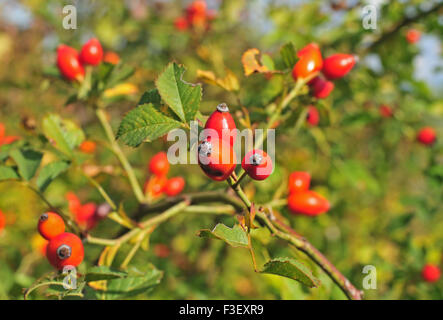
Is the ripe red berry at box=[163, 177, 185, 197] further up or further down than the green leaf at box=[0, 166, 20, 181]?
further up

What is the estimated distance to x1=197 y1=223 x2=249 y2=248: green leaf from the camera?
2.95 feet

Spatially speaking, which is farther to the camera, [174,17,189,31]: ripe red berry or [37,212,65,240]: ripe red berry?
[174,17,189,31]: ripe red berry

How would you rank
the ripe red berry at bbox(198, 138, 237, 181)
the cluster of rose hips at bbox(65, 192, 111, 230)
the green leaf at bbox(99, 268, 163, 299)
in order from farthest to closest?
the cluster of rose hips at bbox(65, 192, 111, 230) < the green leaf at bbox(99, 268, 163, 299) < the ripe red berry at bbox(198, 138, 237, 181)

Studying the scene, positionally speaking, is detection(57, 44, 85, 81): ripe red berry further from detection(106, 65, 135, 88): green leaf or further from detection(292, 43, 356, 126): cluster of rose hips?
detection(292, 43, 356, 126): cluster of rose hips

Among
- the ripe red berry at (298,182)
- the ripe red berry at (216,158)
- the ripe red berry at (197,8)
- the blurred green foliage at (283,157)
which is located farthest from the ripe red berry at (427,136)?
the ripe red berry at (216,158)

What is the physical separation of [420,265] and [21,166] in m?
2.46

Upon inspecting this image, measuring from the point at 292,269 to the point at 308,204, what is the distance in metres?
0.51

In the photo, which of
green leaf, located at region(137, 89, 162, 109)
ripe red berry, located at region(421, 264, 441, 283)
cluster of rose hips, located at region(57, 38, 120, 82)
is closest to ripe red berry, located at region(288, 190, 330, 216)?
green leaf, located at region(137, 89, 162, 109)

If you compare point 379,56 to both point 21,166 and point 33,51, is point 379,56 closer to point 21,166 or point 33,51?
point 21,166

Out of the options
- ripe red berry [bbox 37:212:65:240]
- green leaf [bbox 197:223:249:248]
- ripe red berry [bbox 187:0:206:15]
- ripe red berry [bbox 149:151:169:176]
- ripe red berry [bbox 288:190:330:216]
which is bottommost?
green leaf [bbox 197:223:249:248]

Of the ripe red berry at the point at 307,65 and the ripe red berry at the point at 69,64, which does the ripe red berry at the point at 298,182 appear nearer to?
the ripe red berry at the point at 307,65

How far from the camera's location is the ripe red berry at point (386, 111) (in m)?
2.98

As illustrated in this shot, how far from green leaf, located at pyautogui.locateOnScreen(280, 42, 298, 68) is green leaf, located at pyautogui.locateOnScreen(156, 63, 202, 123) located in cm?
46

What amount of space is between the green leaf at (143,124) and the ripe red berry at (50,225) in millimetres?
337
